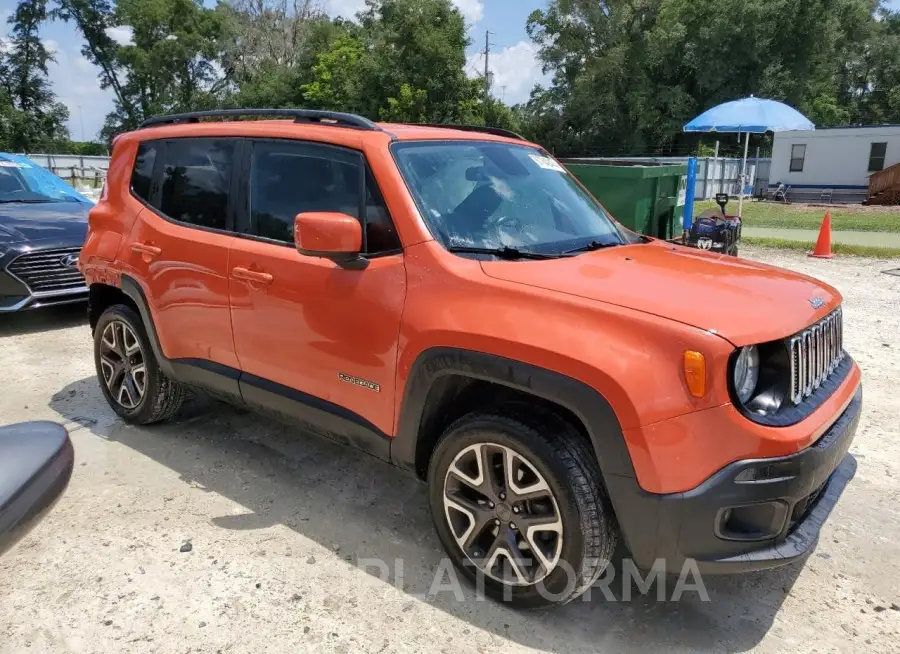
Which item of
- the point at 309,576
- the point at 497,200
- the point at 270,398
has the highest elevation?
the point at 497,200

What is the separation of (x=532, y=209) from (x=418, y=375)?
42.5 inches

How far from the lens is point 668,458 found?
88.8 inches

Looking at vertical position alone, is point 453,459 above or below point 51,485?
below

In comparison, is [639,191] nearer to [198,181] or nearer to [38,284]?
[198,181]

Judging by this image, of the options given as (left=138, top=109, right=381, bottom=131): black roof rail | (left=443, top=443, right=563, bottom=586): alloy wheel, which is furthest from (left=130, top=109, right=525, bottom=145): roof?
(left=443, top=443, right=563, bottom=586): alloy wheel

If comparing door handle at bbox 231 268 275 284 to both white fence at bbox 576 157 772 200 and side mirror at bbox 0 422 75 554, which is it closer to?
side mirror at bbox 0 422 75 554

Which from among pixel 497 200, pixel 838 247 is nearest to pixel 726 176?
pixel 838 247

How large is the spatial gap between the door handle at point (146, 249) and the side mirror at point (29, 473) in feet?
6.73

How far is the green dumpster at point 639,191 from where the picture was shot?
8.94 m

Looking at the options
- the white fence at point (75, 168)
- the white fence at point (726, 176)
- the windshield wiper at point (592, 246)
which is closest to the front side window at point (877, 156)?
the white fence at point (726, 176)

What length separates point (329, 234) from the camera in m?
2.86

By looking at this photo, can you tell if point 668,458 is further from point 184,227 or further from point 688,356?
point 184,227

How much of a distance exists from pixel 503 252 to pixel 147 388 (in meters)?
2.61

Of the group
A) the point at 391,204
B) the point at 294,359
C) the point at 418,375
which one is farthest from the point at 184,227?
the point at 418,375
